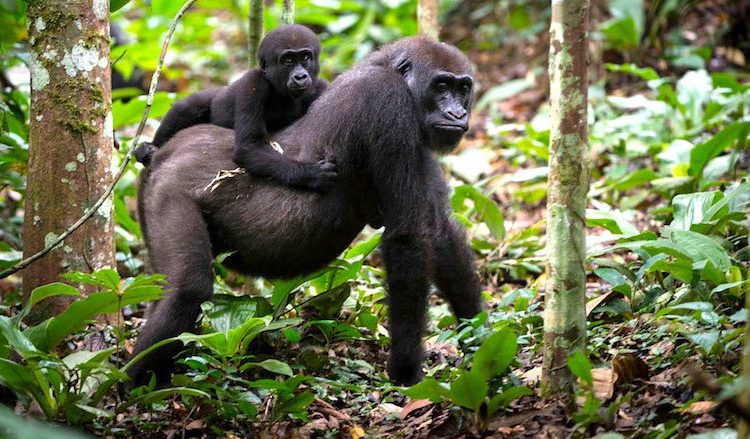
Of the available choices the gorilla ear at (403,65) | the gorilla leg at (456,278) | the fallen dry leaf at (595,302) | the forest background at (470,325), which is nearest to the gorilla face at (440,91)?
the gorilla ear at (403,65)

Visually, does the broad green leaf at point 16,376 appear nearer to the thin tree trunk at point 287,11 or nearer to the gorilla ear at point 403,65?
the gorilla ear at point 403,65

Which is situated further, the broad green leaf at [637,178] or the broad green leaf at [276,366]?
the broad green leaf at [637,178]

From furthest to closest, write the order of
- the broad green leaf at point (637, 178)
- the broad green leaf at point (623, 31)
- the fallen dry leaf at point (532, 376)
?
the broad green leaf at point (623, 31), the broad green leaf at point (637, 178), the fallen dry leaf at point (532, 376)

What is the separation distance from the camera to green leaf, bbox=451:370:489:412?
153 inches

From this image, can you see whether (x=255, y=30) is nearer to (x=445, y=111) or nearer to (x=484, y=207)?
(x=445, y=111)

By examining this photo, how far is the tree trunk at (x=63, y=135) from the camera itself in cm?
489

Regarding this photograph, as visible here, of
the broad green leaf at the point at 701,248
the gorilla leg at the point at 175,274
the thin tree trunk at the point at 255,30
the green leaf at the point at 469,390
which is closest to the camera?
the green leaf at the point at 469,390

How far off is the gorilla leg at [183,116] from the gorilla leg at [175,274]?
0.78 metres

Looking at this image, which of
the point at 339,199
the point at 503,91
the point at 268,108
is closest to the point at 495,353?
the point at 339,199

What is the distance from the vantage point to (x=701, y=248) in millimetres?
4918

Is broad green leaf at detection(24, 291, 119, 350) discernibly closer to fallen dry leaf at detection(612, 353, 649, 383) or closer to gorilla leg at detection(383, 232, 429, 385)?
gorilla leg at detection(383, 232, 429, 385)

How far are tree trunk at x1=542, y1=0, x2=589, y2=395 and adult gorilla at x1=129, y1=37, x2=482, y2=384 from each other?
1.40 m

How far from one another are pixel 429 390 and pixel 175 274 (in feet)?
6.20

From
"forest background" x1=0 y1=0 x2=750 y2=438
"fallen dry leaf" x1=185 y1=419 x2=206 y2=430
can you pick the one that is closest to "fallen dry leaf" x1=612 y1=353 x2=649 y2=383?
"forest background" x1=0 y1=0 x2=750 y2=438
